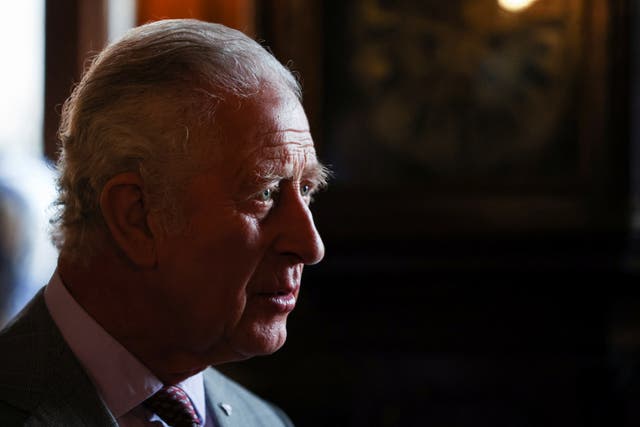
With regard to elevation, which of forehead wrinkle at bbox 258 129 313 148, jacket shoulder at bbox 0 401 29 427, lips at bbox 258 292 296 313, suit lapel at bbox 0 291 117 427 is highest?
forehead wrinkle at bbox 258 129 313 148

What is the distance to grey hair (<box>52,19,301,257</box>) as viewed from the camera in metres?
1.34

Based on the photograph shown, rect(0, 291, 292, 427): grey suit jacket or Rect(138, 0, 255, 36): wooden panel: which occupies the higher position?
Rect(138, 0, 255, 36): wooden panel

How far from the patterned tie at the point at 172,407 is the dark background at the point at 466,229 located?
312 centimetres

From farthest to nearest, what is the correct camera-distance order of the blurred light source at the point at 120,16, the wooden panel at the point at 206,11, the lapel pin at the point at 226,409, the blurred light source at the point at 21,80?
the wooden panel at the point at 206,11 → the blurred light source at the point at 120,16 → the blurred light source at the point at 21,80 → the lapel pin at the point at 226,409

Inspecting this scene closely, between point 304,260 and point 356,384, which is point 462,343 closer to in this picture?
point 356,384

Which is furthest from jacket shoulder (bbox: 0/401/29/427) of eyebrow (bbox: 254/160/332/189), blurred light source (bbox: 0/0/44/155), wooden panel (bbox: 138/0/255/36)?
wooden panel (bbox: 138/0/255/36)

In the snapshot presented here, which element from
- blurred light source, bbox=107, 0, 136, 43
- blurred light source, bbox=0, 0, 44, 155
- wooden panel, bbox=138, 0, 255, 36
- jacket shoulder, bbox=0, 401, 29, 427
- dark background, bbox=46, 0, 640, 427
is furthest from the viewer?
dark background, bbox=46, 0, 640, 427

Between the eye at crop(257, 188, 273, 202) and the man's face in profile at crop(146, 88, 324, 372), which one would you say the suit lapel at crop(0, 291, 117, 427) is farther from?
the eye at crop(257, 188, 273, 202)

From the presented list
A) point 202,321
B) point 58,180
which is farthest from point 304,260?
point 58,180

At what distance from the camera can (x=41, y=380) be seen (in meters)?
1.27

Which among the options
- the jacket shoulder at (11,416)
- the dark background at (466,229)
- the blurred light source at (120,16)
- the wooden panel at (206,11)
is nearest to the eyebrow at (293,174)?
the jacket shoulder at (11,416)

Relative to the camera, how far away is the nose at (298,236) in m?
1.39

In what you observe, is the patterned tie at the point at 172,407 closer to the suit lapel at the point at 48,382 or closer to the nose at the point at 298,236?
the suit lapel at the point at 48,382

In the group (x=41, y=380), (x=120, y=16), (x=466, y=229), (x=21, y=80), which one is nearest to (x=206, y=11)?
(x=120, y=16)
